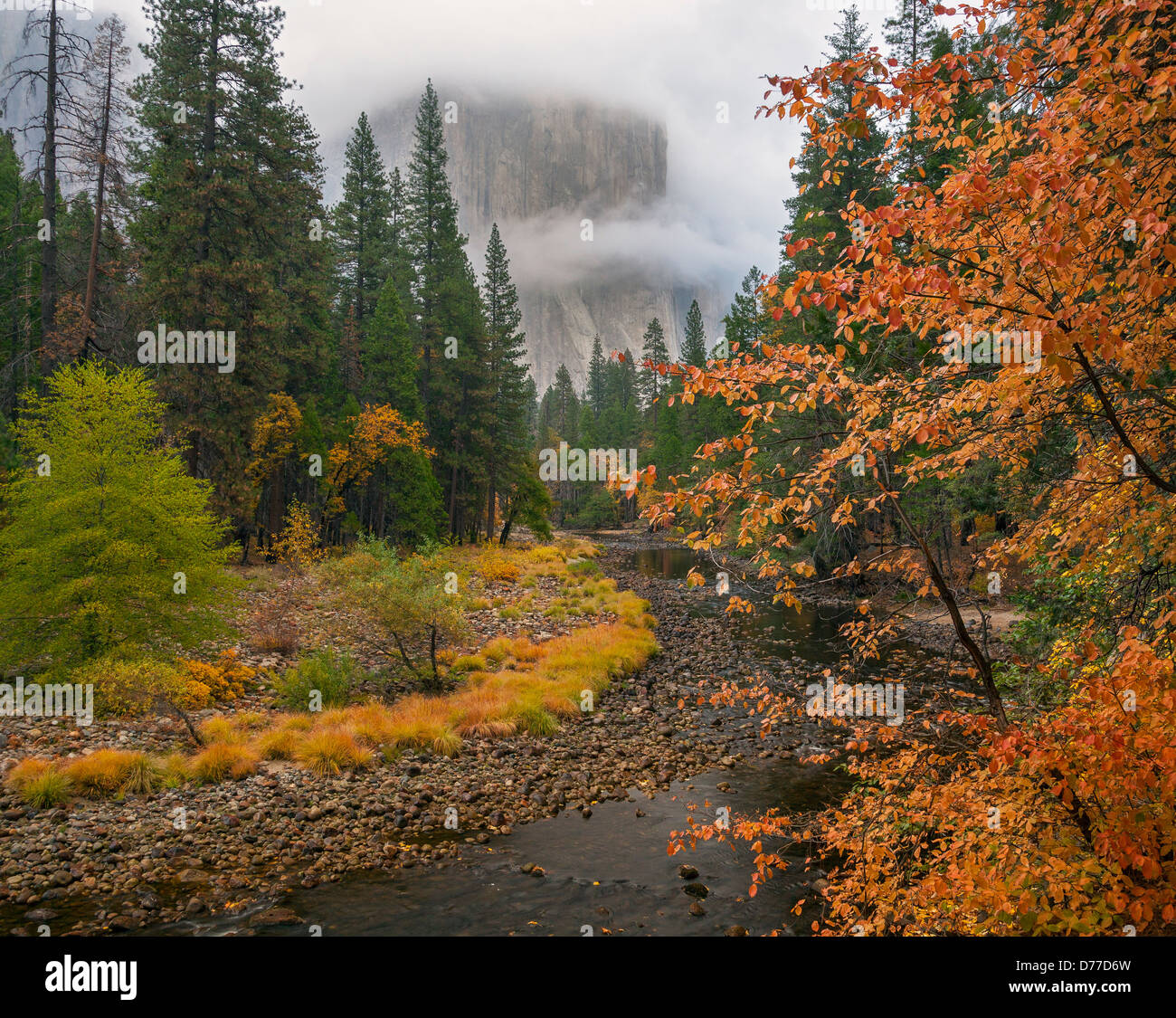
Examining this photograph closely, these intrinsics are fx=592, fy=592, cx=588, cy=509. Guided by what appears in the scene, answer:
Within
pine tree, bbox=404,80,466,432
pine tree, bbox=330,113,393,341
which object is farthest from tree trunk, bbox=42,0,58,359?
pine tree, bbox=404,80,466,432

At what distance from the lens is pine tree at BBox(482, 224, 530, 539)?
117ft

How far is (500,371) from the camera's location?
124 ft

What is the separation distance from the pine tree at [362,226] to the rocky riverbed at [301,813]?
28.2m

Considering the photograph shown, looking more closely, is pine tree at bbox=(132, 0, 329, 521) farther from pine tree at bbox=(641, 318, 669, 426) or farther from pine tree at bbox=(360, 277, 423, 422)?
pine tree at bbox=(641, 318, 669, 426)

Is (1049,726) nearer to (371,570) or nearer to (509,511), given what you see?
(371,570)

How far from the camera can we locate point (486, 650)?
16.1 m

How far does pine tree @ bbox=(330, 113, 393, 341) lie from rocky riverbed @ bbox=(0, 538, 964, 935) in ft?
92.6

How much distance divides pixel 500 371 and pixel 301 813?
32215 millimetres

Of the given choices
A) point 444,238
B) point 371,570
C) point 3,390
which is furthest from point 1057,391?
point 444,238

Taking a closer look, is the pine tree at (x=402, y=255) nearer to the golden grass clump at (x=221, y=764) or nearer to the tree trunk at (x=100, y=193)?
the tree trunk at (x=100, y=193)

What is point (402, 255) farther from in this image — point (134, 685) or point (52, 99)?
point (134, 685)

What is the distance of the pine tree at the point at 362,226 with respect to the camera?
3325 centimetres

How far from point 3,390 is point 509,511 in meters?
24.8

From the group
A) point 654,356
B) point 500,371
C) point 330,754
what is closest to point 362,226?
point 500,371
